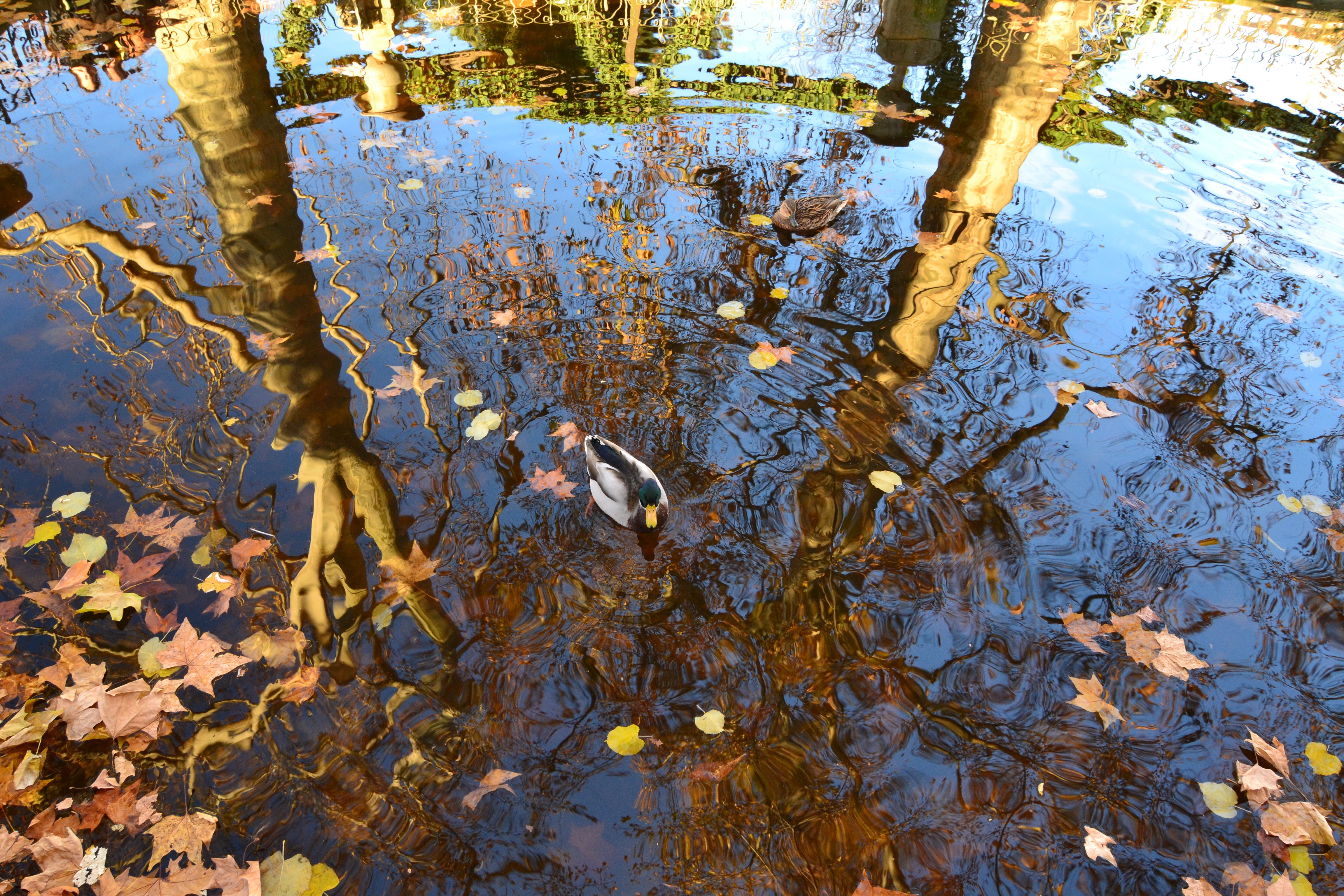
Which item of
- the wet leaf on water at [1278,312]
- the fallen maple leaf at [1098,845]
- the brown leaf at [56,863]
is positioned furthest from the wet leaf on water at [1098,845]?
the wet leaf on water at [1278,312]

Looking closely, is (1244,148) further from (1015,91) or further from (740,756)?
(740,756)

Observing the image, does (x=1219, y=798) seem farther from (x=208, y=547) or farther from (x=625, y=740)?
(x=208, y=547)

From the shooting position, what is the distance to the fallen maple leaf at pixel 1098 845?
256 centimetres

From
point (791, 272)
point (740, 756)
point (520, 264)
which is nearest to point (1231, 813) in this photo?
point (740, 756)

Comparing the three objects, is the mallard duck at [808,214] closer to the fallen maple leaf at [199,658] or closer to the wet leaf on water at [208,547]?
the wet leaf on water at [208,547]

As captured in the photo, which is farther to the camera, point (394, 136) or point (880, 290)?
point (394, 136)

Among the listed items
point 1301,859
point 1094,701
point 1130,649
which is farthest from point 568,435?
point 1301,859

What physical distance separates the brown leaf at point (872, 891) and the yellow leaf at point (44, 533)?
12.5 feet

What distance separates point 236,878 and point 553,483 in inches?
78.8

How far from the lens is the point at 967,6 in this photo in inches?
378

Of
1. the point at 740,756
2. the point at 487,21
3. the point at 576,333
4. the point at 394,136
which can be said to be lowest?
the point at 740,756

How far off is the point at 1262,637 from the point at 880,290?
2.91 meters

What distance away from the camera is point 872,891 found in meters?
2.46

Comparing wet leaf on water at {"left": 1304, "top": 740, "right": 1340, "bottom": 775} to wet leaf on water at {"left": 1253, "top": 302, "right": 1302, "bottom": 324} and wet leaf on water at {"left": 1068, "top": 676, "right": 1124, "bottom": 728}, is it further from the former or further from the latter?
wet leaf on water at {"left": 1253, "top": 302, "right": 1302, "bottom": 324}
